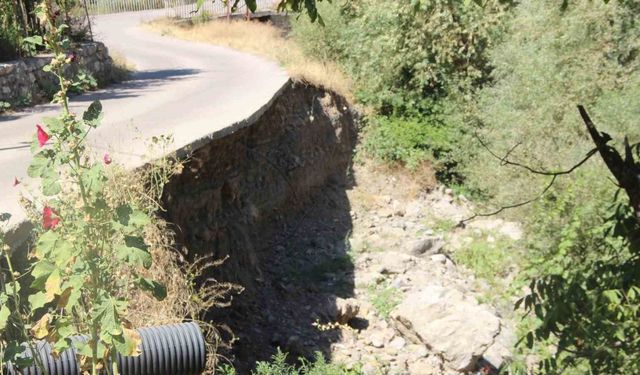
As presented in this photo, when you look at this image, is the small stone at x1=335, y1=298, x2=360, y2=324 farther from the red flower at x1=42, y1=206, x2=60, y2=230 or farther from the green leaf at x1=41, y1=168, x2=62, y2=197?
the green leaf at x1=41, y1=168, x2=62, y2=197

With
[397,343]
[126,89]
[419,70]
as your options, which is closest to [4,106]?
[126,89]

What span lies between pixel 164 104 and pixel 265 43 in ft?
35.1

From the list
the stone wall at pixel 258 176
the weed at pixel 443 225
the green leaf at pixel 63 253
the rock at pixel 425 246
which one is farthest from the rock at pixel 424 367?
the green leaf at pixel 63 253

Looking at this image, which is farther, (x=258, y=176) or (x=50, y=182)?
(x=258, y=176)

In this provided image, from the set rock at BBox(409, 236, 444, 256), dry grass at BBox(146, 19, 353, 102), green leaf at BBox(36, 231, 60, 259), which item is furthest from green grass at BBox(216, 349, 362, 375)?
dry grass at BBox(146, 19, 353, 102)

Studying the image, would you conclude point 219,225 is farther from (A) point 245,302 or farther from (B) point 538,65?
(B) point 538,65

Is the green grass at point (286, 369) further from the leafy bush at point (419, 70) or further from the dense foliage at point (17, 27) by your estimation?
the leafy bush at point (419, 70)

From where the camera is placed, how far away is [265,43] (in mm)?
24844

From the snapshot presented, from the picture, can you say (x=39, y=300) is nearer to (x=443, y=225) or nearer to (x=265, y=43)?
(x=443, y=225)

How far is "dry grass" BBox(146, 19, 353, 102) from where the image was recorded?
728 inches

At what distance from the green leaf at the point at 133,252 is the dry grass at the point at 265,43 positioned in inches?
561

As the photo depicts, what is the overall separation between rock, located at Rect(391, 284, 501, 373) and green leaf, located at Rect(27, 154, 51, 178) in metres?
7.80

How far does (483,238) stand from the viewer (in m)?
14.9

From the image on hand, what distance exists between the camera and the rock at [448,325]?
10289 millimetres
